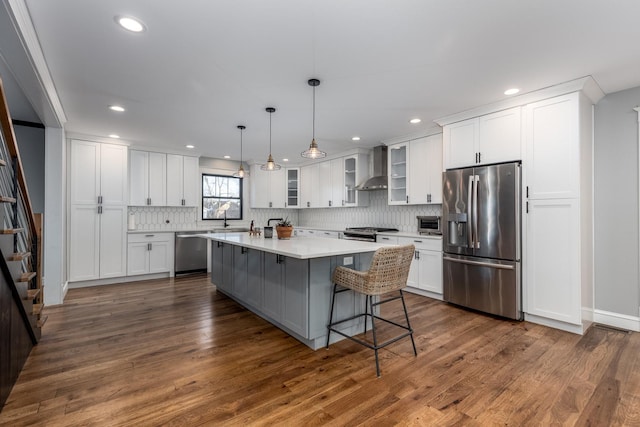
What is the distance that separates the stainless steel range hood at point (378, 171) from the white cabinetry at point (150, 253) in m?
3.66

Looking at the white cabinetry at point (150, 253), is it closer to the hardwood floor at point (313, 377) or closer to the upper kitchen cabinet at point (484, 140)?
the hardwood floor at point (313, 377)

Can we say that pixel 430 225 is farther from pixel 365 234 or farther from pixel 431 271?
pixel 365 234


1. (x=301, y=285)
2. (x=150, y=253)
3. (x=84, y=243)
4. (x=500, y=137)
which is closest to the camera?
(x=301, y=285)

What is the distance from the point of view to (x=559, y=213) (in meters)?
3.09

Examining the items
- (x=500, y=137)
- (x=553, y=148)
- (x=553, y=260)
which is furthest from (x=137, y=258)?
(x=553, y=148)

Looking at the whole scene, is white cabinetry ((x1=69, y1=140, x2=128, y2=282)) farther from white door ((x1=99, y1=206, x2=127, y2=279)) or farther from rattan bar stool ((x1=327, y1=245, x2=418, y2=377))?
rattan bar stool ((x1=327, y1=245, x2=418, y2=377))

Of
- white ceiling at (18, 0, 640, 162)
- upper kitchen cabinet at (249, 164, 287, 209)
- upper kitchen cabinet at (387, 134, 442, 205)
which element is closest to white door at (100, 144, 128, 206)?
white ceiling at (18, 0, 640, 162)

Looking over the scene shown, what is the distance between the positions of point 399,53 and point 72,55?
2.57 m

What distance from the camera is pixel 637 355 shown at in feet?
8.36

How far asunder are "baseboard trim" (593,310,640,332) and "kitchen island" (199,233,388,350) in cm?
248

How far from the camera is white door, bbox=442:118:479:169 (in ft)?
12.3

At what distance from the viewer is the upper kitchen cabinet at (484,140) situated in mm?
3400

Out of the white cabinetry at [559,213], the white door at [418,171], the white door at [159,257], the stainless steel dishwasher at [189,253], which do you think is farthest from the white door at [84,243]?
the white cabinetry at [559,213]

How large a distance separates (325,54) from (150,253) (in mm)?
4751
